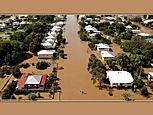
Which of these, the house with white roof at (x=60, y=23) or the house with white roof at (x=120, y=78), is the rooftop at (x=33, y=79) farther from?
the house with white roof at (x=60, y=23)

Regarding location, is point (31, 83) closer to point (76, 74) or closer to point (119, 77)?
point (76, 74)

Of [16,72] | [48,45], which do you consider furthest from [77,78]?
[48,45]

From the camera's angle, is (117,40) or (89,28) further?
(89,28)

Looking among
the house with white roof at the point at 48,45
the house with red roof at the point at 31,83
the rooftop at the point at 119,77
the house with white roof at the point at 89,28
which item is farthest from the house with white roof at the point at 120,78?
the house with white roof at the point at 89,28

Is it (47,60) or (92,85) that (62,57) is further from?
(92,85)

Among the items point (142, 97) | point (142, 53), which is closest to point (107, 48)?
point (142, 53)

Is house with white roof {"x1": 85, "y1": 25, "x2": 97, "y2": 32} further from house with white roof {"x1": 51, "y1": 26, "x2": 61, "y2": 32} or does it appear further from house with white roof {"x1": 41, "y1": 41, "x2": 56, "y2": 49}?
house with white roof {"x1": 41, "y1": 41, "x2": 56, "y2": 49}
